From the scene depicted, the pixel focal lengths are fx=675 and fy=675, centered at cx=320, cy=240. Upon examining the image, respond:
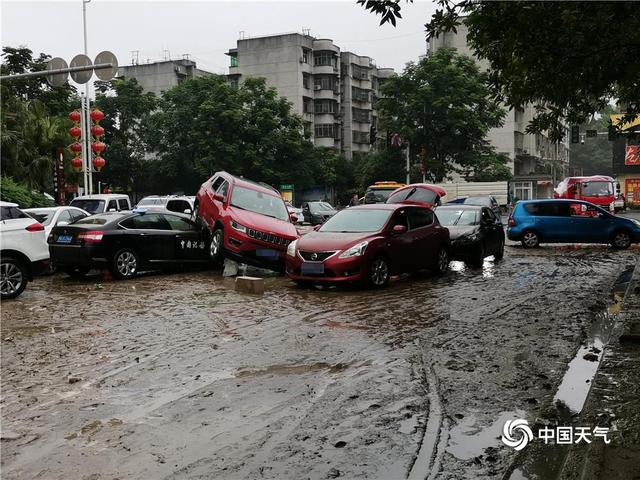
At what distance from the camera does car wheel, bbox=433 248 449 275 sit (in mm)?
14725

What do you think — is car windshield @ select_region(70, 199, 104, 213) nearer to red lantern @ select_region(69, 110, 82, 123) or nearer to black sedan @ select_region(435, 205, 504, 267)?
red lantern @ select_region(69, 110, 82, 123)

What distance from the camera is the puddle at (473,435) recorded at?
4.66 metres

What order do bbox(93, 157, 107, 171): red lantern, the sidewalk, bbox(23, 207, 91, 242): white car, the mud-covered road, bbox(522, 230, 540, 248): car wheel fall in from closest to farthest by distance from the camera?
the sidewalk, the mud-covered road, bbox(23, 207, 91, 242): white car, bbox(522, 230, 540, 248): car wheel, bbox(93, 157, 107, 171): red lantern

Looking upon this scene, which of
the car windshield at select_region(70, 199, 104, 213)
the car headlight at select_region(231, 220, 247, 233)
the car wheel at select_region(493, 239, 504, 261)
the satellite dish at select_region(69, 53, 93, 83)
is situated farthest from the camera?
the car windshield at select_region(70, 199, 104, 213)

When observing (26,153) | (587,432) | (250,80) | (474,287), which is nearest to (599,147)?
(250,80)

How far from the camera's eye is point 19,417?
17.9 ft

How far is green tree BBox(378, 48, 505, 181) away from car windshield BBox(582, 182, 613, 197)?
324 inches

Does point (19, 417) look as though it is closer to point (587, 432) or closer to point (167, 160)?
point (587, 432)

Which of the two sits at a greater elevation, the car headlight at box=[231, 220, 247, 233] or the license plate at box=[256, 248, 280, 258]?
the car headlight at box=[231, 220, 247, 233]

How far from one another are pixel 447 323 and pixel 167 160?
4893cm

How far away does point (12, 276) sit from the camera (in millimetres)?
11984

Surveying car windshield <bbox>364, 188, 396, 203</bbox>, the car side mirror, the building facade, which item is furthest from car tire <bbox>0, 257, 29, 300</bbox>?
the building facade

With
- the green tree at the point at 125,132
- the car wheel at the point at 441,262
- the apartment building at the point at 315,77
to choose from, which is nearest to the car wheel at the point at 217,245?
the car wheel at the point at 441,262

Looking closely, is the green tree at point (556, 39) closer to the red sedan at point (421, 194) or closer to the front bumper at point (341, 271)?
the front bumper at point (341, 271)
